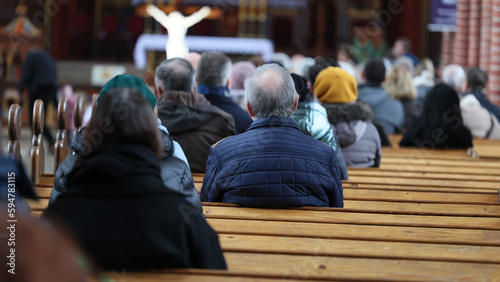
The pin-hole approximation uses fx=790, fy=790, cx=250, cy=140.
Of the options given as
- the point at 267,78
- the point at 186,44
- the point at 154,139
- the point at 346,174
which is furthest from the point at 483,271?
the point at 186,44

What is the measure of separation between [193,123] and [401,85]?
4.06 m

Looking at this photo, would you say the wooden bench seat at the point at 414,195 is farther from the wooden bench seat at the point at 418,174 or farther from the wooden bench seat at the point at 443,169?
the wooden bench seat at the point at 443,169

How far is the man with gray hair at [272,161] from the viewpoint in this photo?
3324mm

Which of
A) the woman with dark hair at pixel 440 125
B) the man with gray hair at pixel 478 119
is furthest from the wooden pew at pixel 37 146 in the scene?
the man with gray hair at pixel 478 119

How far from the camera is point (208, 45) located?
15555 millimetres

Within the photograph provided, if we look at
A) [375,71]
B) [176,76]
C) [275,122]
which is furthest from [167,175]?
[375,71]

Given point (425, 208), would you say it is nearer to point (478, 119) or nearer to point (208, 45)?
point (478, 119)

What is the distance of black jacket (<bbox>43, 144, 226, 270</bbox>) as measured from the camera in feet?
7.39

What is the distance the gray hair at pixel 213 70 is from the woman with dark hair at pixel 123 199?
9.51ft

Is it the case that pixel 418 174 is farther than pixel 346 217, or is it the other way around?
pixel 418 174

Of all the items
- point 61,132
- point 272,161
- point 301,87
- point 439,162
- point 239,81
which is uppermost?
point 301,87

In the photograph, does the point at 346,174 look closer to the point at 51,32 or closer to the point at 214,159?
the point at 214,159

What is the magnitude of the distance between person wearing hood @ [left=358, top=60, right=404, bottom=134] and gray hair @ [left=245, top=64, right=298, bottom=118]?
154 inches

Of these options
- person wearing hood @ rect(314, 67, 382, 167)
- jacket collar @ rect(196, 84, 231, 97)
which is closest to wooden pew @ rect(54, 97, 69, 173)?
jacket collar @ rect(196, 84, 231, 97)
